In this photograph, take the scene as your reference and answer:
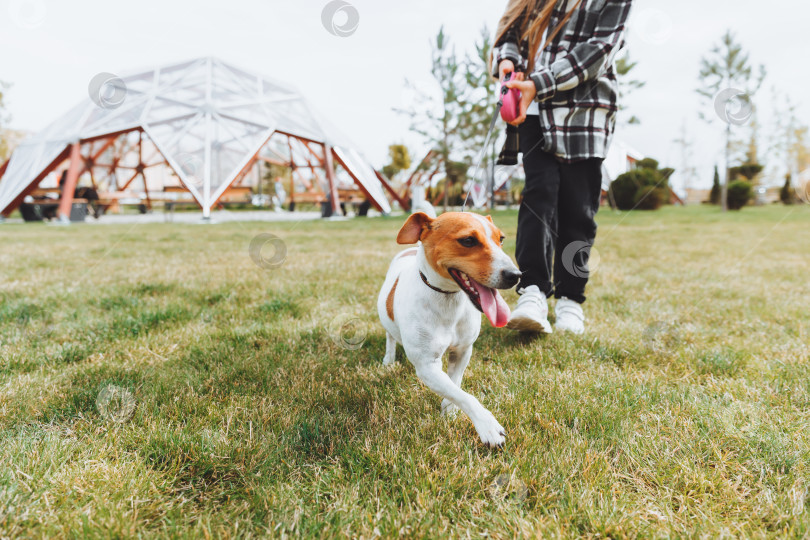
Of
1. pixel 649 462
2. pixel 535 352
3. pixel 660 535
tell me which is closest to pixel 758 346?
pixel 535 352

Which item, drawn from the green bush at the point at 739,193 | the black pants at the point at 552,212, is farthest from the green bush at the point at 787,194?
the black pants at the point at 552,212

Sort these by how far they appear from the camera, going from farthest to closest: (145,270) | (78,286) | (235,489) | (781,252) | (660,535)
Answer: (781,252) < (145,270) < (78,286) < (235,489) < (660,535)

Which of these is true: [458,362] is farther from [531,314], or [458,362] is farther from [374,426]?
[531,314]

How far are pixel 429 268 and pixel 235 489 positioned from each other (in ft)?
3.07

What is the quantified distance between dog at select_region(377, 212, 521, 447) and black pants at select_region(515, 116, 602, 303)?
3.30 feet

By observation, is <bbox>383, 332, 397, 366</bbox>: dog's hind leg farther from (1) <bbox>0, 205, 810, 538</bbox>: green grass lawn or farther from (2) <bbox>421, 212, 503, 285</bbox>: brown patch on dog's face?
(2) <bbox>421, 212, 503, 285</bbox>: brown patch on dog's face

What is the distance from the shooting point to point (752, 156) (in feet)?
68.7

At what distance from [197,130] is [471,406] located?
54.5 feet

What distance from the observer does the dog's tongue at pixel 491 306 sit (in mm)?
1482

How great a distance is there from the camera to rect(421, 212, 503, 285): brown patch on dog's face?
148 cm

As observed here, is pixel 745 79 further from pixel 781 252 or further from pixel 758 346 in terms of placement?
pixel 758 346

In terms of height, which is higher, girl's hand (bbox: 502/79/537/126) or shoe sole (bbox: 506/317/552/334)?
girl's hand (bbox: 502/79/537/126)

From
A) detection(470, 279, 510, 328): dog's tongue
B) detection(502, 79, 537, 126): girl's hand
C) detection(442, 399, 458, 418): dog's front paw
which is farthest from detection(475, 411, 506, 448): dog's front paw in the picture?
detection(502, 79, 537, 126): girl's hand

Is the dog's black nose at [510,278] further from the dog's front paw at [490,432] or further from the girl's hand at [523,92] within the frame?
the girl's hand at [523,92]
